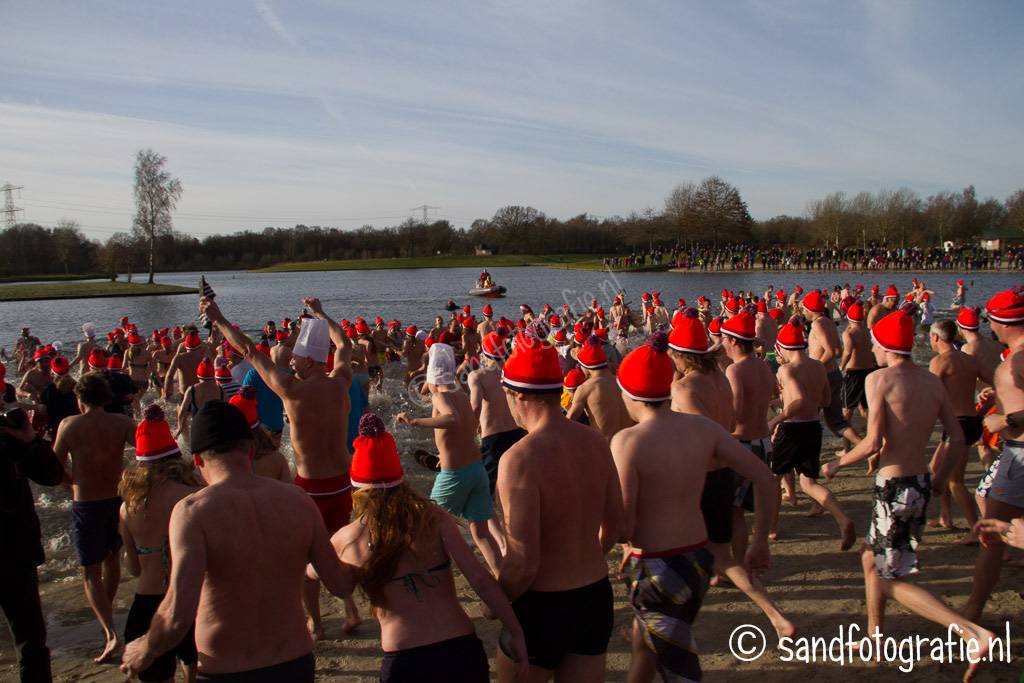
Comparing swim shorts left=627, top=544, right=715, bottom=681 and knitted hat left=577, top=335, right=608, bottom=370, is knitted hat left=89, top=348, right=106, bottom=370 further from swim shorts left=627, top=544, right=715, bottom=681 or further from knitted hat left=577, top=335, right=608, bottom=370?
swim shorts left=627, top=544, right=715, bottom=681

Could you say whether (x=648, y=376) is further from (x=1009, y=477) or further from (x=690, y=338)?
(x=1009, y=477)

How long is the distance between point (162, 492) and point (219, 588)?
4.24 ft

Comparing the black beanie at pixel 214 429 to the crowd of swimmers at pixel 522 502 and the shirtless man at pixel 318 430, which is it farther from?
the shirtless man at pixel 318 430

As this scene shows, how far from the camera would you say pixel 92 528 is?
454 centimetres

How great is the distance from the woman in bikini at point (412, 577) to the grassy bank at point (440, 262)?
9383cm

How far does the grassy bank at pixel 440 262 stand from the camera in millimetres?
99875

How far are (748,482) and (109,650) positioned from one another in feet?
14.9

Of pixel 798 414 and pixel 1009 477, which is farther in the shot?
pixel 798 414

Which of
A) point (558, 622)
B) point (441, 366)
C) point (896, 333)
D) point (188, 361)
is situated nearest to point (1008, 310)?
point (896, 333)

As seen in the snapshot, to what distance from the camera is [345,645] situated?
14.8ft

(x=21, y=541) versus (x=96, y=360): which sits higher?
(x=96, y=360)

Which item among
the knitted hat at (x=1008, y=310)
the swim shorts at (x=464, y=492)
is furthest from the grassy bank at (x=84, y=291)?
the knitted hat at (x=1008, y=310)

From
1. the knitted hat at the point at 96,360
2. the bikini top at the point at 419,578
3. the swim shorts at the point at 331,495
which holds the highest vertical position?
the knitted hat at the point at 96,360

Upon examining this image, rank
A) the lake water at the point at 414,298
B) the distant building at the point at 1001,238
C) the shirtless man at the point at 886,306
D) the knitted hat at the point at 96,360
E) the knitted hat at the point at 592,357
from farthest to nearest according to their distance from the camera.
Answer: the distant building at the point at 1001,238 < the lake water at the point at 414,298 < the shirtless man at the point at 886,306 < the knitted hat at the point at 96,360 < the knitted hat at the point at 592,357
